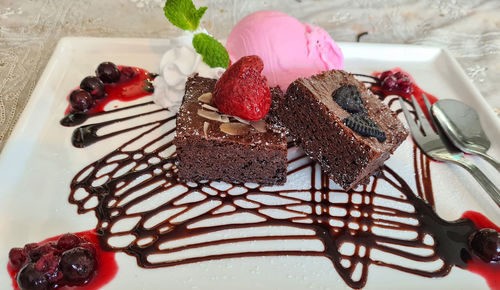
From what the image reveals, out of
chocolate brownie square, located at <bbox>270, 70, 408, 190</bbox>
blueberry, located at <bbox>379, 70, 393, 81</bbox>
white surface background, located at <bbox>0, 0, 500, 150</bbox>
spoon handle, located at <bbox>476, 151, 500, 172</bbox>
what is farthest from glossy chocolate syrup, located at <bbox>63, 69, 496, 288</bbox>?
white surface background, located at <bbox>0, 0, 500, 150</bbox>

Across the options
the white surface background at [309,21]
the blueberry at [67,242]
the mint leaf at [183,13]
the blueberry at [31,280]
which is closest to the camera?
the blueberry at [31,280]

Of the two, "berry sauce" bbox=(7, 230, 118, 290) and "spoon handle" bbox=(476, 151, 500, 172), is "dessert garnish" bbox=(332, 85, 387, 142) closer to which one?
"spoon handle" bbox=(476, 151, 500, 172)

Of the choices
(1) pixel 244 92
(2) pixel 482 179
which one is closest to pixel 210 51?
(1) pixel 244 92

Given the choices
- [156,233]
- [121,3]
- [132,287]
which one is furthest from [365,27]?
[132,287]

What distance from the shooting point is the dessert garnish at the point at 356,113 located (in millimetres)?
1797

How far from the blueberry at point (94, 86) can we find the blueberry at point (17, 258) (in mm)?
1052

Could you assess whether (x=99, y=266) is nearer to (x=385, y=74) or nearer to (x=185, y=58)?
(x=185, y=58)

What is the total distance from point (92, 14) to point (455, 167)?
287 cm

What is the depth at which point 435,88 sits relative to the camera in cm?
264

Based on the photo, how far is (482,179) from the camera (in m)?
1.99

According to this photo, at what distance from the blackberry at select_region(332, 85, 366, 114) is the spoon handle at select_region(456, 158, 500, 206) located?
25.3 inches

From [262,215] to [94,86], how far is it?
1.24 metres

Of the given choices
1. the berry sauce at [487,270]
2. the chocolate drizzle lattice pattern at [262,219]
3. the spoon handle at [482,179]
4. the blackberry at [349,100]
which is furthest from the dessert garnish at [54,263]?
the spoon handle at [482,179]

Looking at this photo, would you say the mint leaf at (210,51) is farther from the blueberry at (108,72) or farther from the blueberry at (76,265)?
the blueberry at (76,265)
